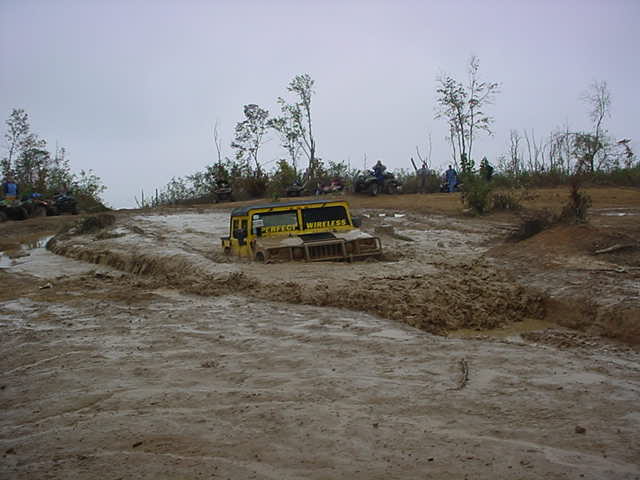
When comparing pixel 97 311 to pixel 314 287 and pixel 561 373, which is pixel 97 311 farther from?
pixel 561 373

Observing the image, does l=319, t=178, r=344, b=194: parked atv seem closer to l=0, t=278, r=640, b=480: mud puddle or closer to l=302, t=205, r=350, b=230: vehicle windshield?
l=302, t=205, r=350, b=230: vehicle windshield

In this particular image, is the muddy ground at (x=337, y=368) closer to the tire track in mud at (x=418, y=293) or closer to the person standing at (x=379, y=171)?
the tire track in mud at (x=418, y=293)

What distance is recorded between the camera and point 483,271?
25.6ft

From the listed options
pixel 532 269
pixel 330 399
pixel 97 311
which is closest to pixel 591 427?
pixel 330 399

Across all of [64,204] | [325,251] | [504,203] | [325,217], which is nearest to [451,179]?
[504,203]

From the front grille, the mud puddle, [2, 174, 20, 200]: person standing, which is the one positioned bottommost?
the mud puddle

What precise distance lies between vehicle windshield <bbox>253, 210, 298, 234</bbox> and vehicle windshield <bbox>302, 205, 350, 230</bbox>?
6.8 inches

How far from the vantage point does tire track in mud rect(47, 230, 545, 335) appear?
5.88m

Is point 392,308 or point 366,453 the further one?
point 392,308

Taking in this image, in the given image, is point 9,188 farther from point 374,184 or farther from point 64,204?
point 374,184

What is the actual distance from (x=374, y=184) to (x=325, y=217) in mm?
13231

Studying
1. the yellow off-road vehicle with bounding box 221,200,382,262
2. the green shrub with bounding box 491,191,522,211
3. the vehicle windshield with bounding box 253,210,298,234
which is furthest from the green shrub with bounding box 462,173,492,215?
the vehicle windshield with bounding box 253,210,298,234

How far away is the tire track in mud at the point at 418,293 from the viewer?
588 cm

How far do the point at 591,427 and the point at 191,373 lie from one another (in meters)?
2.55
